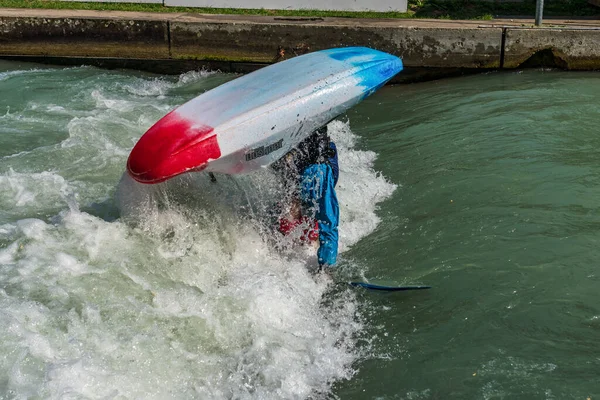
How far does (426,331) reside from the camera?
4.42 metres

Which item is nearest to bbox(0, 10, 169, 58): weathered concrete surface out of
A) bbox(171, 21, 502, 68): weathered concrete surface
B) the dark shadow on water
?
bbox(171, 21, 502, 68): weathered concrete surface

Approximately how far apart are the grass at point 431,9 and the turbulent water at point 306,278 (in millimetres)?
5125

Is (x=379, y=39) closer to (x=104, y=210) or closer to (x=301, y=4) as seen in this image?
(x=301, y=4)

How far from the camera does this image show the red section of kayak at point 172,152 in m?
4.55

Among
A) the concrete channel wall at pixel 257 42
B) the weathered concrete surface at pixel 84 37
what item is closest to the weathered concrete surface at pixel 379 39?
the concrete channel wall at pixel 257 42

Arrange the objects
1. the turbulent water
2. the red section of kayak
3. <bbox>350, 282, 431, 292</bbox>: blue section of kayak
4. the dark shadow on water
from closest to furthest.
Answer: the turbulent water, the red section of kayak, <bbox>350, 282, 431, 292</bbox>: blue section of kayak, the dark shadow on water

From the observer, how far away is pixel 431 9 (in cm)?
1329

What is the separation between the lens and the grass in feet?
40.1

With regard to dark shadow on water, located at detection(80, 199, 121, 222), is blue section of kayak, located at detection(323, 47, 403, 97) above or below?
above

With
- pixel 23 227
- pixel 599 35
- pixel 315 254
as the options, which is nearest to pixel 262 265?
pixel 315 254

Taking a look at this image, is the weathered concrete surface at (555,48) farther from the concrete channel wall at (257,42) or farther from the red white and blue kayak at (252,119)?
the red white and blue kayak at (252,119)

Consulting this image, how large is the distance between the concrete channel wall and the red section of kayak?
607cm

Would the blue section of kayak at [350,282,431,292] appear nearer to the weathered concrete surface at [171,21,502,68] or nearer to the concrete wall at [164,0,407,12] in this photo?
the weathered concrete surface at [171,21,502,68]

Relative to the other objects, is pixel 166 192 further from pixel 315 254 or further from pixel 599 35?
pixel 599 35
